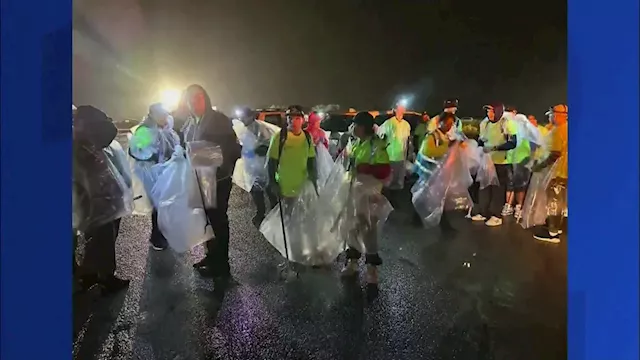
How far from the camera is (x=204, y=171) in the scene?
40.6 inches

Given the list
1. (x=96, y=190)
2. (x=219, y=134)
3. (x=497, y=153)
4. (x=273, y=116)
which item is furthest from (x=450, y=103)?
(x=96, y=190)

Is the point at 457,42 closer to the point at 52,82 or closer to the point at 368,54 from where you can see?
the point at 368,54

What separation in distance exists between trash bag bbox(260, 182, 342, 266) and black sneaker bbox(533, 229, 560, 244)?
377 mm

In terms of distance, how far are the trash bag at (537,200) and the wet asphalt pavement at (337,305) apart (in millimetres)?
50

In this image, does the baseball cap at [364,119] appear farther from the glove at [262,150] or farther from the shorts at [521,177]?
the shorts at [521,177]

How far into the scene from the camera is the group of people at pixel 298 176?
3.25 ft

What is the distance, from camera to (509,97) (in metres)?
1.09

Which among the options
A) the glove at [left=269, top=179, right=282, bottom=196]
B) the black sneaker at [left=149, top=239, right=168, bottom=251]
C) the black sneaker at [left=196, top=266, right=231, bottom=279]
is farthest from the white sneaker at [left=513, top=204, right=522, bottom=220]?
the black sneaker at [left=149, top=239, right=168, bottom=251]

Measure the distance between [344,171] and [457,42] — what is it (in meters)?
0.33

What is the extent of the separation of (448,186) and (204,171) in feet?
1.56

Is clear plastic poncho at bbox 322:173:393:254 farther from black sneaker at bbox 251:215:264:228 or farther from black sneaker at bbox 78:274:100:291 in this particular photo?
black sneaker at bbox 78:274:100:291

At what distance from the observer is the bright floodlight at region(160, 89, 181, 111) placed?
1.00 m

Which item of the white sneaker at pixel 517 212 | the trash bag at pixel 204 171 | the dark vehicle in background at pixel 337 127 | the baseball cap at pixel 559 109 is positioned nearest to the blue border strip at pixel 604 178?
the baseball cap at pixel 559 109

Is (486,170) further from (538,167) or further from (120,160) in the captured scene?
(120,160)
